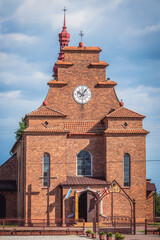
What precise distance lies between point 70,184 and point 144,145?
8.32m

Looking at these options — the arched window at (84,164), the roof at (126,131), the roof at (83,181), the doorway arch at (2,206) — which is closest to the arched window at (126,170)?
the roof at (83,181)

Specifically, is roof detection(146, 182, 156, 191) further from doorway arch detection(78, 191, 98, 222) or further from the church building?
doorway arch detection(78, 191, 98, 222)

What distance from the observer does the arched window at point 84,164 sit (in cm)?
5597

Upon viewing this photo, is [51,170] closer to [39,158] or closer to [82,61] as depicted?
[39,158]

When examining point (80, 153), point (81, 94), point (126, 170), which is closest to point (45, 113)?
point (81, 94)

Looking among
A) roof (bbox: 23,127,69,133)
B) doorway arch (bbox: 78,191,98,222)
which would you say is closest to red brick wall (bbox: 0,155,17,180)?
roof (bbox: 23,127,69,133)

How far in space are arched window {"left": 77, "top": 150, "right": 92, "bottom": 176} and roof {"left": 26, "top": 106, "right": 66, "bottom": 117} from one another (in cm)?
464

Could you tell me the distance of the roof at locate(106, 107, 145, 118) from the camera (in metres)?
55.1

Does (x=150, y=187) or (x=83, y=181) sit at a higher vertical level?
(x=83, y=181)

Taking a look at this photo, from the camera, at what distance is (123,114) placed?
55406 mm

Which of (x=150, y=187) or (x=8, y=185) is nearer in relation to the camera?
(x=150, y=187)

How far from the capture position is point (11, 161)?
2491 inches

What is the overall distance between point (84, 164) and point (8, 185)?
9.44m

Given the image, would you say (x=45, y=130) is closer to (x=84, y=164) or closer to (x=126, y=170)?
(x=84, y=164)
